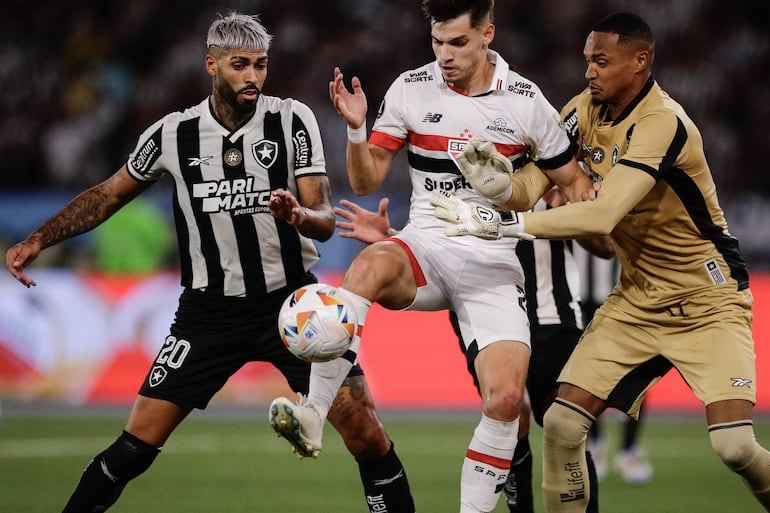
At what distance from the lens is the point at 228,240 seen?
6180mm

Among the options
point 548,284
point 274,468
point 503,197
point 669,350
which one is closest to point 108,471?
point 503,197

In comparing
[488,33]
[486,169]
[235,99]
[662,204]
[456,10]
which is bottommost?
[662,204]

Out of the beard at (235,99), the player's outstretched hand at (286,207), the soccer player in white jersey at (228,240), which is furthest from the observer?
the beard at (235,99)

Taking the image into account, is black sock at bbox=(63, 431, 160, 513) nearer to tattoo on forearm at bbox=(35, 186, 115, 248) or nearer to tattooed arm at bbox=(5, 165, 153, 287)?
tattooed arm at bbox=(5, 165, 153, 287)

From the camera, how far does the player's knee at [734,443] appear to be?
18.6 ft

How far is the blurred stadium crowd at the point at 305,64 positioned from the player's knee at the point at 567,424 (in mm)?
9242

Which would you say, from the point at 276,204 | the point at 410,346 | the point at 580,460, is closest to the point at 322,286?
the point at 276,204

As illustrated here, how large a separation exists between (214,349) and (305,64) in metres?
11.0

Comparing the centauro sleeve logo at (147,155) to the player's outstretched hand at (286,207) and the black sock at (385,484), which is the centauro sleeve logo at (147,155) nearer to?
the player's outstretched hand at (286,207)

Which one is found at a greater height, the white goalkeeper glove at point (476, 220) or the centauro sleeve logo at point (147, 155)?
the centauro sleeve logo at point (147, 155)

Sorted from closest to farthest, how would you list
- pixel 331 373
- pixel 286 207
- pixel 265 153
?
1. pixel 286 207
2. pixel 331 373
3. pixel 265 153

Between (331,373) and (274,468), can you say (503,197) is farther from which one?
(274,468)

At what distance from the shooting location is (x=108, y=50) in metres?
17.0

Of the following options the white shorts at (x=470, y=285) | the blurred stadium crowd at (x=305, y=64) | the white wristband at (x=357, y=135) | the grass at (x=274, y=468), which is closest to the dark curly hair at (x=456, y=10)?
the white wristband at (x=357, y=135)
